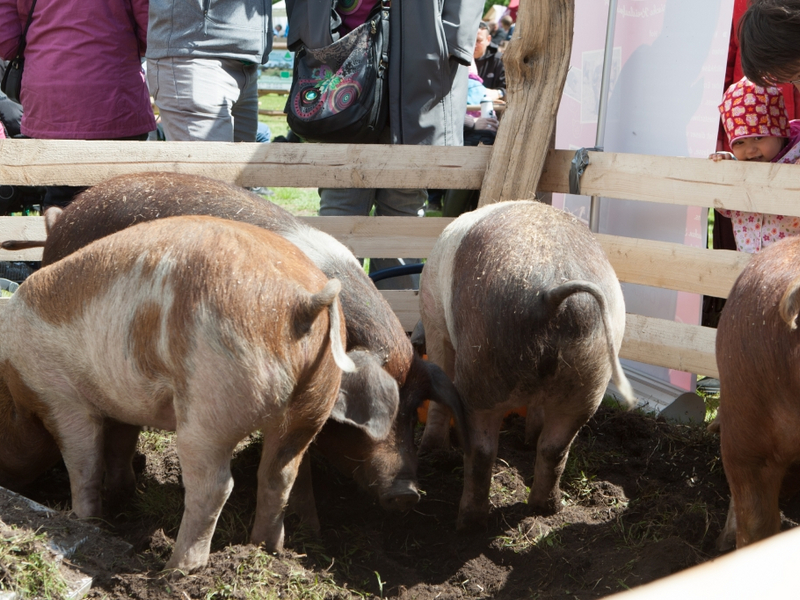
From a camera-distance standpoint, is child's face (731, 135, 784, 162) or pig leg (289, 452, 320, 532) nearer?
pig leg (289, 452, 320, 532)

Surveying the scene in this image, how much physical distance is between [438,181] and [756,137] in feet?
5.63

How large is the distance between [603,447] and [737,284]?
151 cm

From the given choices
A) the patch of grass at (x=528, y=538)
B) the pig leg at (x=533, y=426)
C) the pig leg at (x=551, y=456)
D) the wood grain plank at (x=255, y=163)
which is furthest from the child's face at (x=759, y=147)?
the patch of grass at (x=528, y=538)

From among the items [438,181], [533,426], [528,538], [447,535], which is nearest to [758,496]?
[528,538]

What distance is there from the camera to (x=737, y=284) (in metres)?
2.60

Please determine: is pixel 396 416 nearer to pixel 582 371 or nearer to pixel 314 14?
pixel 582 371

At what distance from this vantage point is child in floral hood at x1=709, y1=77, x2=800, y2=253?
421cm

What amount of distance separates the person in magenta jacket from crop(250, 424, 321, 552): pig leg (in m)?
2.62

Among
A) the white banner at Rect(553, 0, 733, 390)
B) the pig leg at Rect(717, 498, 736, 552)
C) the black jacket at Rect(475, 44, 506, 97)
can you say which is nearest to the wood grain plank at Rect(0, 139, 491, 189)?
the white banner at Rect(553, 0, 733, 390)

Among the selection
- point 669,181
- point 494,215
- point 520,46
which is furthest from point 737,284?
point 520,46

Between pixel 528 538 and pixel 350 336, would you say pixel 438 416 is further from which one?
pixel 350 336

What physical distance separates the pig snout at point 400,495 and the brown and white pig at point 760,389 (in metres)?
1.06

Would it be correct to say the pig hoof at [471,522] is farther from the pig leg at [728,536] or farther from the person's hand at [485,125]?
the person's hand at [485,125]

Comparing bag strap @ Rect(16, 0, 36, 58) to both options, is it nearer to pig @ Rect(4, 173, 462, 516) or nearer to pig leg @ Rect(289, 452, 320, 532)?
pig @ Rect(4, 173, 462, 516)
